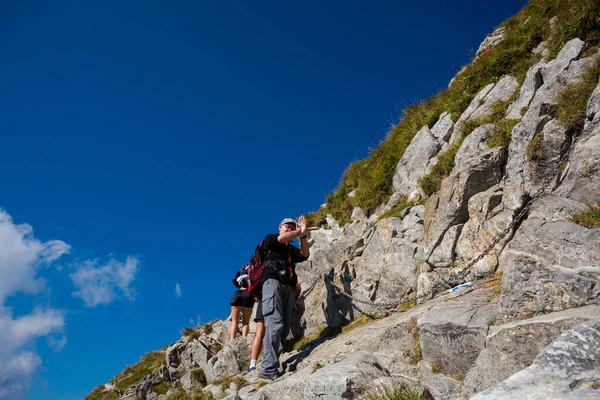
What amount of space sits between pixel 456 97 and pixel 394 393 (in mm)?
13925

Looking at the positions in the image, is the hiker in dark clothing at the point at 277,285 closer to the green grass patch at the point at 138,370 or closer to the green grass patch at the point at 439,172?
the green grass patch at the point at 439,172

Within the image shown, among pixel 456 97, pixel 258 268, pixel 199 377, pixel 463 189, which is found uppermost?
pixel 456 97

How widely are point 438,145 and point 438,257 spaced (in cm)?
576

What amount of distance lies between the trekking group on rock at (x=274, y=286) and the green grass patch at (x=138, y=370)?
1150cm

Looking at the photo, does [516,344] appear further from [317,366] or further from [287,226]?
[287,226]

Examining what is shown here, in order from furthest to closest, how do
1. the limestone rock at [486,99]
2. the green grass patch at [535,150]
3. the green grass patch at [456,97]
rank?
the limestone rock at [486,99] → the green grass patch at [456,97] → the green grass patch at [535,150]

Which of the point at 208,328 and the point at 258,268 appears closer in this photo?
the point at 258,268

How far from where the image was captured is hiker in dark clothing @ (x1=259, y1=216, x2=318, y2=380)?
29.4 ft

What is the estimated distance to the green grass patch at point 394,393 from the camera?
5082 mm

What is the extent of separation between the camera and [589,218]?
6113 millimetres

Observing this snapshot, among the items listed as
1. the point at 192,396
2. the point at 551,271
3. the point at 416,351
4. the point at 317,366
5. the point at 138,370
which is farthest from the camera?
the point at 138,370

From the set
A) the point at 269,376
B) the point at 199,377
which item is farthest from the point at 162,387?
the point at 269,376

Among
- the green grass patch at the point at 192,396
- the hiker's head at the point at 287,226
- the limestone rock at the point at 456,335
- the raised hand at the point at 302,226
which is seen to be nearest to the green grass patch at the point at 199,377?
the green grass patch at the point at 192,396

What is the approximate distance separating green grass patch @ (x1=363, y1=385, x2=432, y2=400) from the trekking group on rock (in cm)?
364
